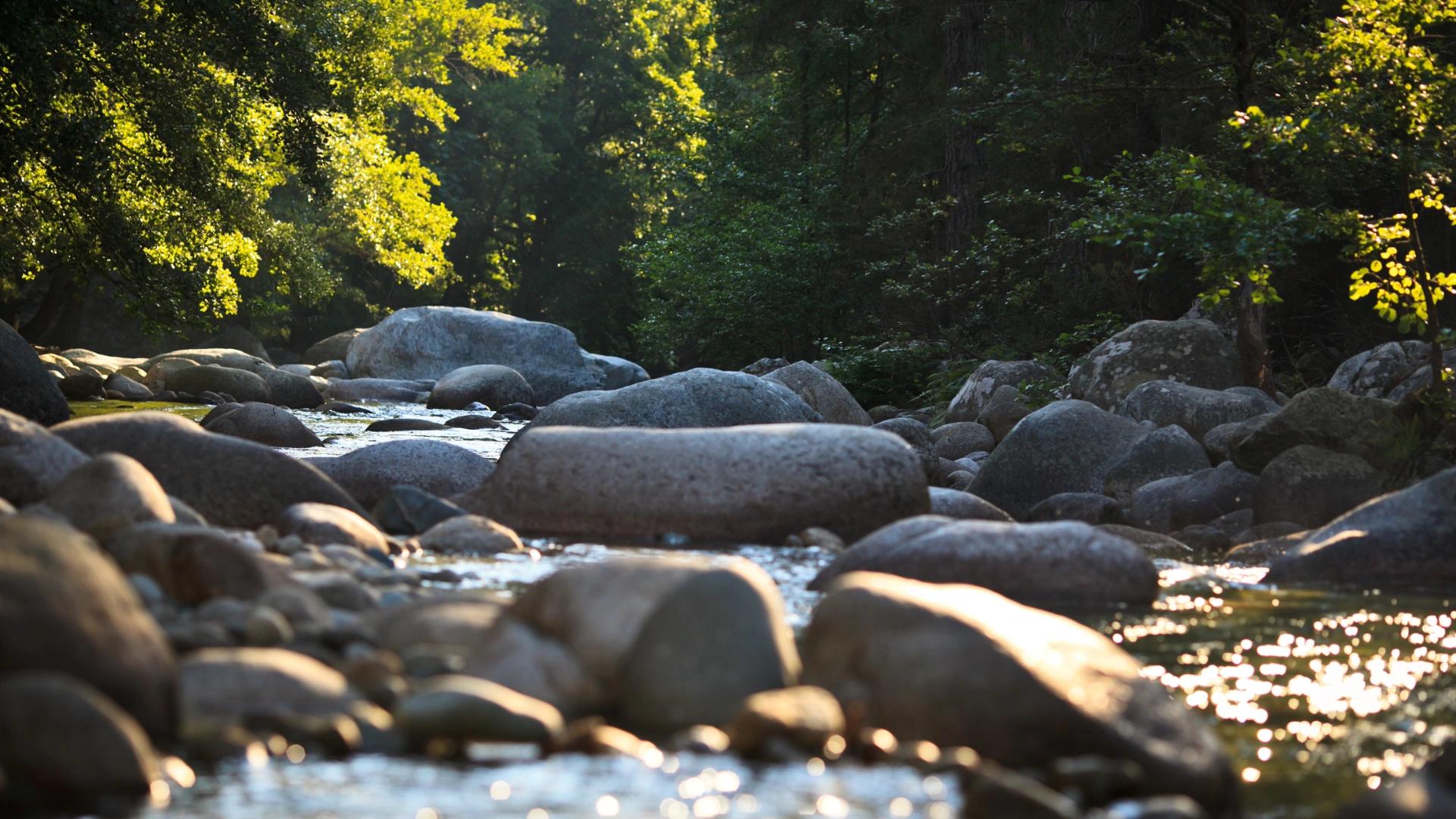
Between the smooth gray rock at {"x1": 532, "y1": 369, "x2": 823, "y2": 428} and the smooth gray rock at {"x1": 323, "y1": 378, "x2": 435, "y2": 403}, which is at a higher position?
the smooth gray rock at {"x1": 532, "y1": 369, "x2": 823, "y2": 428}

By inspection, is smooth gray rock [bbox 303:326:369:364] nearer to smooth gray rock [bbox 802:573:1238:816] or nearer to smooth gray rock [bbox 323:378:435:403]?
smooth gray rock [bbox 323:378:435:403]

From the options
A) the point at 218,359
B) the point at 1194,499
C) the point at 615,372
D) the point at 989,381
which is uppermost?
the point at 1194,499

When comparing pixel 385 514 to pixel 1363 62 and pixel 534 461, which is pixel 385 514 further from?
pixel 1363 62

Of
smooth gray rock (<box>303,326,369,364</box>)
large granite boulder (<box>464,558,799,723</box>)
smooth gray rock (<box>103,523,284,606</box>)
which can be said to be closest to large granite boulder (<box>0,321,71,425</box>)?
smooth gray rock (<box>103,523,284,606</box>)

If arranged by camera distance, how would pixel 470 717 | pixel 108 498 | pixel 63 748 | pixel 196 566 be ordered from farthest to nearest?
1. pixel 108 498
2. pixel 196 566
3. pixel 470 717
4. pixel 63 748

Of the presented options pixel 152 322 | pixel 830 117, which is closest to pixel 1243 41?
pixel 152 322

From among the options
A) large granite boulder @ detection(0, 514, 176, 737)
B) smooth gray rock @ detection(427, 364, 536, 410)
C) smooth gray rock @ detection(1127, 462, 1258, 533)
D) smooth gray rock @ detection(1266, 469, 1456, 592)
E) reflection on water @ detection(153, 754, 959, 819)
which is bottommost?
smooth gray rock @ detection(427, 364, 536, 410)

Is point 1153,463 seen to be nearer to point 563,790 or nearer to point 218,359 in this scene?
point 563,790

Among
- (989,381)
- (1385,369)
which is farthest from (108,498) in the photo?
(989,381)

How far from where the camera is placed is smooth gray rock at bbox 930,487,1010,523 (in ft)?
28.8

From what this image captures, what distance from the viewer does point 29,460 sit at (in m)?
6.73

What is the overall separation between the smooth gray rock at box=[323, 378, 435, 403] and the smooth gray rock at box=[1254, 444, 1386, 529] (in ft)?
56.2

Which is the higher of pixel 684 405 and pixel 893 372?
pixel 684 405

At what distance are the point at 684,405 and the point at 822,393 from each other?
4.36 meters
